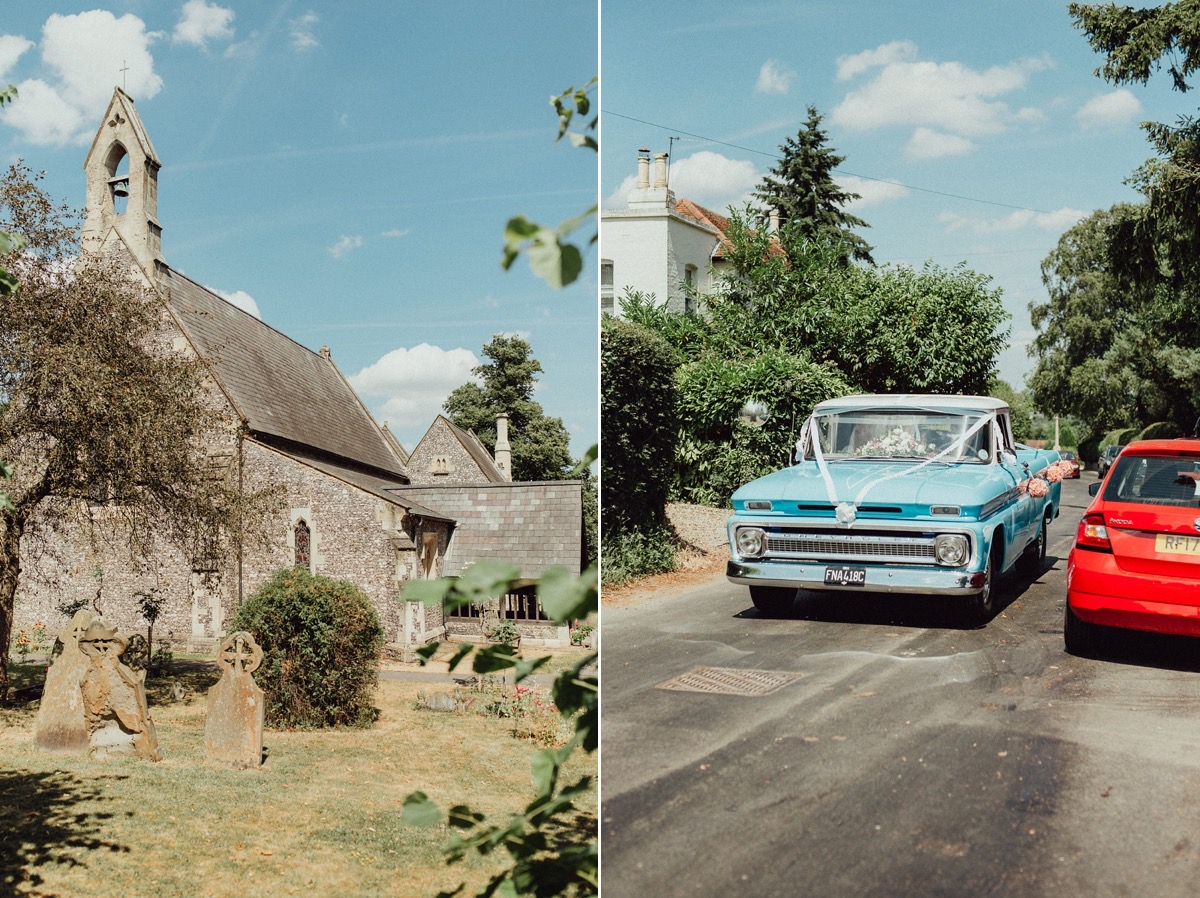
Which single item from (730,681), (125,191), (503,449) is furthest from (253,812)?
(503,449)

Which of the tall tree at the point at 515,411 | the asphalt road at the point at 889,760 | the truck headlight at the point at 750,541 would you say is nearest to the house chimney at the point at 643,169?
the asphalt road at the point at 889,760

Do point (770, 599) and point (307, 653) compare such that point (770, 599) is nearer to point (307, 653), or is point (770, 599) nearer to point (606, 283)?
point (606, 283)

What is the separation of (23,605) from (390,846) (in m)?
24.1

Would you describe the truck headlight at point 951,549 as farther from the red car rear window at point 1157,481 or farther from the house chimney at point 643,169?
the house chimney at point 643,169

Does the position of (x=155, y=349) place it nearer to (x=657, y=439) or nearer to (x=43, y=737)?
(x=43, y=737)

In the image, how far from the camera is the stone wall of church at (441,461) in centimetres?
4197

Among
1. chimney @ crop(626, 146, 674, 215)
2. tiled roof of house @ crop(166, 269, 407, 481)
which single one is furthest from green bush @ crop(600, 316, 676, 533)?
tiled roof of house @ crop(166, 269, 407, 481)

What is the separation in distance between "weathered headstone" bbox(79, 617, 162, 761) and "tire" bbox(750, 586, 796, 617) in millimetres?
8410

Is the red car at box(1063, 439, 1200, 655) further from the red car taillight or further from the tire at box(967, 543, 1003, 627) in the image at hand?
the tire at box(967, 543, 1003, 627)

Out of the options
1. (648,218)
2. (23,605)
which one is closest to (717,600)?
(648,218)

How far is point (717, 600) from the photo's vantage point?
8.11m

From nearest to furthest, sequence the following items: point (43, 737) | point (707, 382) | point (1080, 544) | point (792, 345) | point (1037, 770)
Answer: point (1037, 770) < point (1080, 544) < point (707, 382) < point (43, 737) < point (792, 345)

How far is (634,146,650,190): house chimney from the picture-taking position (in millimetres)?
2496

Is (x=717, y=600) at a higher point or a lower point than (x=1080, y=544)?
lower
